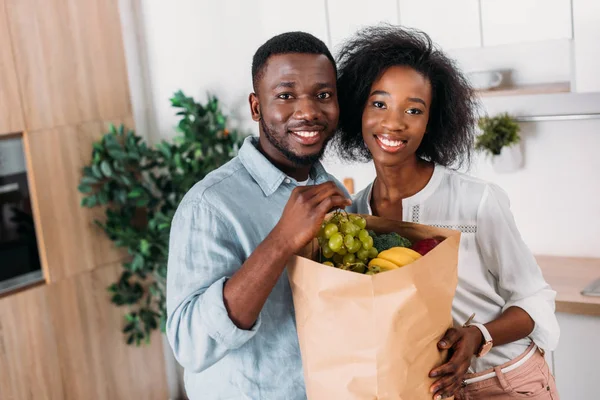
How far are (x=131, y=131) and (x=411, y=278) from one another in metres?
2.63

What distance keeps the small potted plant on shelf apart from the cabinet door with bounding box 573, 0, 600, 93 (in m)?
0.46

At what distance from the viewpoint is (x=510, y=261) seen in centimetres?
153

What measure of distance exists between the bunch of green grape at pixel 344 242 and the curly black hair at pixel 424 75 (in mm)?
472

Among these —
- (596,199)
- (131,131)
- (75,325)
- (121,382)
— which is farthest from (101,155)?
(596,199)

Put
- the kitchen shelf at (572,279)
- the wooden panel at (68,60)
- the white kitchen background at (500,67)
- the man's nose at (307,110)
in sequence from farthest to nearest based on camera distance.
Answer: the wooden panel at (68,60) → the white kitchen background at (500,67) → the kitchen shelf at (572,279) → the man's nose at (307,110)

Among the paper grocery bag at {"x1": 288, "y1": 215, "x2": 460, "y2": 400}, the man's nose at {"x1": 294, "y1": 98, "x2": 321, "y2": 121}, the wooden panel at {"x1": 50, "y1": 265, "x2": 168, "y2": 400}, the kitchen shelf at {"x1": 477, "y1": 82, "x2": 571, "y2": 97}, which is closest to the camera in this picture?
the paper grocery bag at {"x1": 288, "y1": 215, "x2": 460, "y2": 400}

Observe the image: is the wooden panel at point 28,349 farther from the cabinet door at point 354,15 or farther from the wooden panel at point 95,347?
the cabinet door at point 354,15

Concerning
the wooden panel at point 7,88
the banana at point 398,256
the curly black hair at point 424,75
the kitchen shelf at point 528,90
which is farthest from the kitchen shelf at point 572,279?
the wooden panel at point 7,88

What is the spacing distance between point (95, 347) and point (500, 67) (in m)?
2.33

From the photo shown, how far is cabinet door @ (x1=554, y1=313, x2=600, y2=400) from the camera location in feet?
8.42

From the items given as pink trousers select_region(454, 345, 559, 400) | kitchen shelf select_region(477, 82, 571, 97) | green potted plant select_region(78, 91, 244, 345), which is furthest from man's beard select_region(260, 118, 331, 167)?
green potted plant select_region(78, 91, 244, 345)

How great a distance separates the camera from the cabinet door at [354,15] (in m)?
3.05

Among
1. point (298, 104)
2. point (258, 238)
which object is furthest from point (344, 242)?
point (298, 104)

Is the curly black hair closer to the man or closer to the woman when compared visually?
the woman
